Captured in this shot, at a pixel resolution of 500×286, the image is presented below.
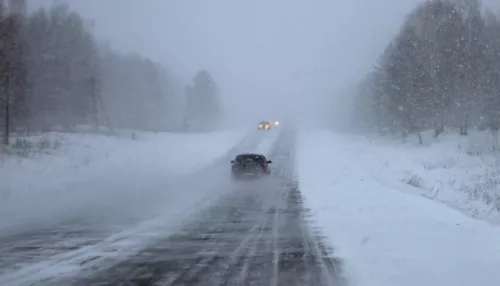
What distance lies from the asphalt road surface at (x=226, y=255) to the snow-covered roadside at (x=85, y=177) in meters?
3.27

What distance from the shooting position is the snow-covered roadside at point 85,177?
14.5m

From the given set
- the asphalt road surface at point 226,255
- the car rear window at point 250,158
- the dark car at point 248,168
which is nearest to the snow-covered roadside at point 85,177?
the asphalt road surface at point 226,255

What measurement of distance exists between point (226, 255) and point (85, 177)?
50.4 ft

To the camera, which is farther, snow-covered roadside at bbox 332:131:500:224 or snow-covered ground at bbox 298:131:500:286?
snow-covered roadside at bbox 332:131:500:224

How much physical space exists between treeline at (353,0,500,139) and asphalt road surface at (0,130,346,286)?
96.4 feet

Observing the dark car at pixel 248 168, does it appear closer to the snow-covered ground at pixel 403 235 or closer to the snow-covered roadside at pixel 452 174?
the snow-covered ground at pixel 403 235

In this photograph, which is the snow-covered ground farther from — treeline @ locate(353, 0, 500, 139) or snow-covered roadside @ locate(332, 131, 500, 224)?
treeline @ locate(353, 0, 500, 139)

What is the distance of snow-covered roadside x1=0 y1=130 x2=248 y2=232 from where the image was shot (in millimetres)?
14484

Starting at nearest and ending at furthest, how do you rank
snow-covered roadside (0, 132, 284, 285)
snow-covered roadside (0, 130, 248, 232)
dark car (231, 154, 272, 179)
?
snow-covered roadside (0, 132, 284, 285) < snow-covered roadside (0, 130, 248, 232) < dark car (231, 154, 272, 179)

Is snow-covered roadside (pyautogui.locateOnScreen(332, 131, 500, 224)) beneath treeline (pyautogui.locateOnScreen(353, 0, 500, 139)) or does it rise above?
beneath

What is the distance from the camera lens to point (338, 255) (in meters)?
8.41

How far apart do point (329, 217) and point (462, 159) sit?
62.2ft

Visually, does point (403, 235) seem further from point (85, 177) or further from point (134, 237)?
point (85, 177)

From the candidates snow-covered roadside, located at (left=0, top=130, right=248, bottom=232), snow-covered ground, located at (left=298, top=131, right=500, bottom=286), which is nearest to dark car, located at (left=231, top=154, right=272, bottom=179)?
snow-covered roadside, located at (left=0, top=130, right=248, bottom=232)
